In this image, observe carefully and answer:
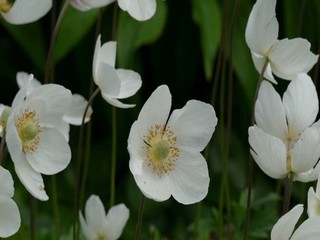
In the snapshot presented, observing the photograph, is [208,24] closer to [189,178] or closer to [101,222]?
[101,222]

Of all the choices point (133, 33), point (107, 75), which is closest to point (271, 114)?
point (107, 75)

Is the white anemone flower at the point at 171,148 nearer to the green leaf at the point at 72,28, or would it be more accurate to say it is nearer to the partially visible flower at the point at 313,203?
the partially visible flower at the point at 313,203

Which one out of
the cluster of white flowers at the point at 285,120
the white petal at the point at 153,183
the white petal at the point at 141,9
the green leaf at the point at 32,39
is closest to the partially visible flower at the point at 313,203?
the cluster of white flowers at the point at 285,120

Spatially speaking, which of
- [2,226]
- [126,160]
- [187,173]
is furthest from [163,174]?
[126,160]

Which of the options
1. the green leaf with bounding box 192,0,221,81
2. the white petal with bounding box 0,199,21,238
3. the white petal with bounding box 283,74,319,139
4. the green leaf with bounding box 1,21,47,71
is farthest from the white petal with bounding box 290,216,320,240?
the green leaf with bounding box 1,21,47,71

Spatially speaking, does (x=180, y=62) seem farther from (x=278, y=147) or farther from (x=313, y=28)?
Answer: (x=278, y=147)

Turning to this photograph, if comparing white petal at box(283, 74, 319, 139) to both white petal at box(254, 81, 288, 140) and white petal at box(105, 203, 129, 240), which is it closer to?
white petal at box(254, 81, 288, 140)
